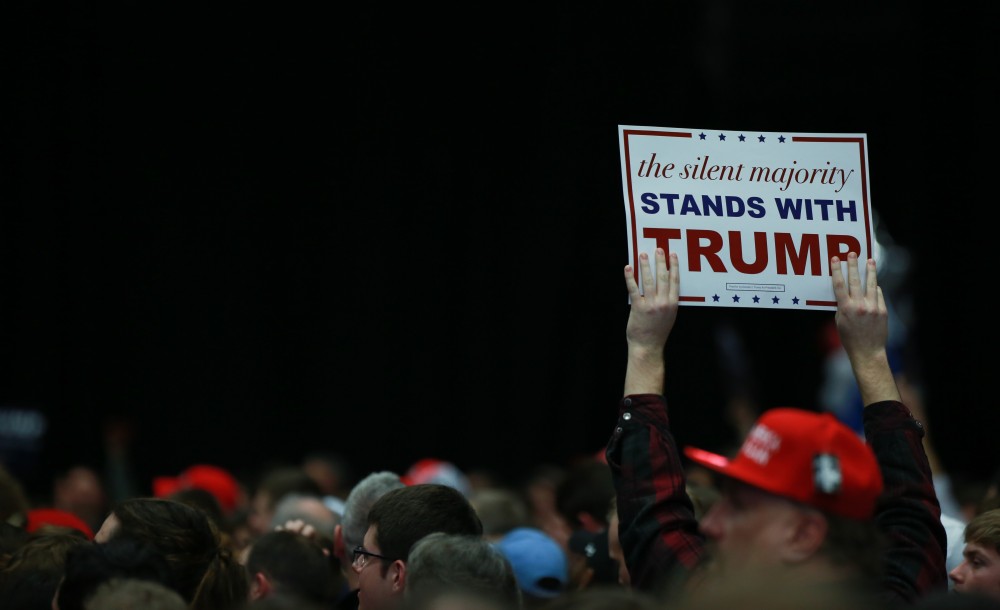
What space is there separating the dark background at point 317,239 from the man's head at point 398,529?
7.66m

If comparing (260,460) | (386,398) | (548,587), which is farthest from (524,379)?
(548,587)

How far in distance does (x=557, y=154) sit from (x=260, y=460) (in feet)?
12.2

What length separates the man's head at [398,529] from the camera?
3.58 m

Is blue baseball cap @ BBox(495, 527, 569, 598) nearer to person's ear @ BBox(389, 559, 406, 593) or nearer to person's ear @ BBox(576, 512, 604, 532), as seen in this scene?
person's ear @ BBox(576, 512, 604, 532)

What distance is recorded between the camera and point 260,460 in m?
12.2

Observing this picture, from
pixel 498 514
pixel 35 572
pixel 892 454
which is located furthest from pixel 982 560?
pixel 35 572

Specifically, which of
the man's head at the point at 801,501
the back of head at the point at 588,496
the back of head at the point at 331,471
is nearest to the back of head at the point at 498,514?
the back of head at the point at 588,496

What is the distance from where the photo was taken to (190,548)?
11.9 feet

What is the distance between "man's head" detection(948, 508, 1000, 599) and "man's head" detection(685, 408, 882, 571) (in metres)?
1.22

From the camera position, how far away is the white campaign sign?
361 cm

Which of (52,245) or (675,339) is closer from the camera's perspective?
(675,339)

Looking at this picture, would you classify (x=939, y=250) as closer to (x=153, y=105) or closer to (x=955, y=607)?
(x=153, y=105)

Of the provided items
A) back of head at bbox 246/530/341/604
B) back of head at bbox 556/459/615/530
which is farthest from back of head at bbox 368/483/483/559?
back of head at bbox 556/459/615/530

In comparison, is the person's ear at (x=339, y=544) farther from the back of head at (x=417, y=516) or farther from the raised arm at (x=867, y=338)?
the raised arm at (x=867, y=338)
